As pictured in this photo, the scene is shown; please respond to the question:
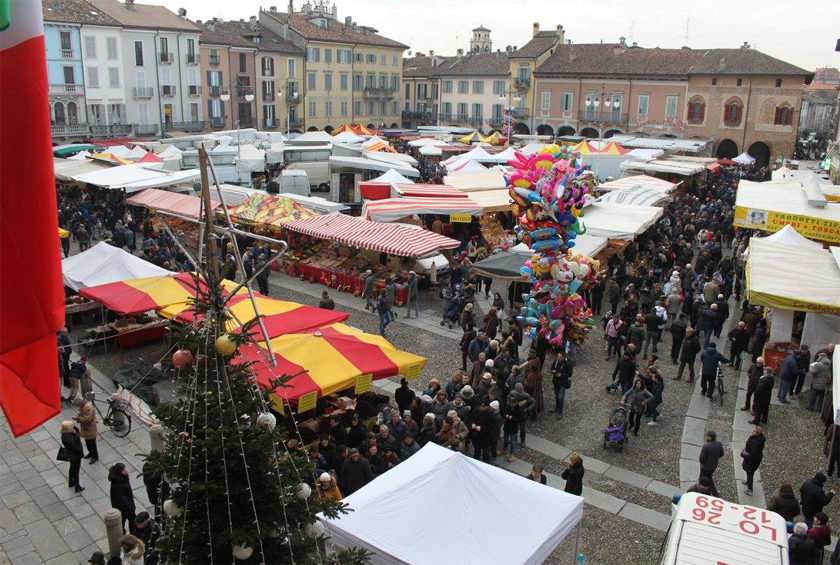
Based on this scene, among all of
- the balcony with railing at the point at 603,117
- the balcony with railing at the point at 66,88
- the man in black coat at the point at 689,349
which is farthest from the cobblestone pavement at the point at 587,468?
the balcony with railing at the point at 603,117

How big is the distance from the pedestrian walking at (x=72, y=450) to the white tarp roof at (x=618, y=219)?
13197 millimetres

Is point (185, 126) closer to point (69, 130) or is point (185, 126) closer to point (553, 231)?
point (69, 130)

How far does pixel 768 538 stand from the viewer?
6539 millimetres

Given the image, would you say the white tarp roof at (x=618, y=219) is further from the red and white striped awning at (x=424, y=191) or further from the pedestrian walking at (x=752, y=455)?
the pedestrian walking at (x=752, y=455)

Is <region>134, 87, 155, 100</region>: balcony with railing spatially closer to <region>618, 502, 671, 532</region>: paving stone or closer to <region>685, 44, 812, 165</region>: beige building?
<region>685, 44, 812, 165</region>: beige building

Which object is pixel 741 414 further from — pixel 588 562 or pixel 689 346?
pixel 588 562

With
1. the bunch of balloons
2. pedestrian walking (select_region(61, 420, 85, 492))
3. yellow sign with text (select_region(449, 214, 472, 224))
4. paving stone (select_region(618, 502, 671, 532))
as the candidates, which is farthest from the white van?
yellow sign with text (select_region(449, 214, 472, 224))

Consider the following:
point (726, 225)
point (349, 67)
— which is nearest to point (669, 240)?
point (726, 225)

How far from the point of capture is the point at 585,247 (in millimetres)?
17422

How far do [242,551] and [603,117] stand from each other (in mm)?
52998

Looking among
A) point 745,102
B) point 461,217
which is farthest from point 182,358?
point 745,102

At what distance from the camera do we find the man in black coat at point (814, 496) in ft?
28.0

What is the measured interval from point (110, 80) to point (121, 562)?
139 feet

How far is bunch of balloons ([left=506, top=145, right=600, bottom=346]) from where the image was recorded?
13.5m
